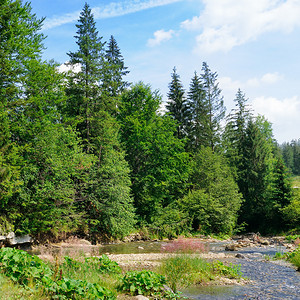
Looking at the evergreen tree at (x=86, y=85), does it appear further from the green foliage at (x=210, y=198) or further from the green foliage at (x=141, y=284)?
the green foliage at (x=141, y=284)

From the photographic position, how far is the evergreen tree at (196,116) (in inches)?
1470

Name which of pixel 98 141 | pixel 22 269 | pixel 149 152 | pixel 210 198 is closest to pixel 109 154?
pixel 98 141

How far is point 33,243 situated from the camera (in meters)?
17.0

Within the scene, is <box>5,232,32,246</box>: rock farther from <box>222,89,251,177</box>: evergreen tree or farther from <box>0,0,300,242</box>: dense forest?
<box>222,89,251,177</box>: evergreen tree

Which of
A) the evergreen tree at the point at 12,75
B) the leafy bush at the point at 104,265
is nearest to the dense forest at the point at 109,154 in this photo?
the evergreen tree at the point at 12,75

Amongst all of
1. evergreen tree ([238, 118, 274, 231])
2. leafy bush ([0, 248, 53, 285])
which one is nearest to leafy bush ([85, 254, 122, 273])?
leafy bush ([0, 248, 53, 285])

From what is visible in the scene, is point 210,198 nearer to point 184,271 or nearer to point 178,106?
point 178,106

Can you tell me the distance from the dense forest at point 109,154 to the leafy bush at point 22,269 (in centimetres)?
900

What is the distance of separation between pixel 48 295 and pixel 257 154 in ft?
122

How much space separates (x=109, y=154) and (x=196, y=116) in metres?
18.8

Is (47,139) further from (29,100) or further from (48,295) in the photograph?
(48,295)

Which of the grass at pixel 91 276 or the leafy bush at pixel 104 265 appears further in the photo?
the leafy bush at pixel 104 265

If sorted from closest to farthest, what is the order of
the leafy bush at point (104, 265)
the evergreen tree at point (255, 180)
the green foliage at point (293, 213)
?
the leafy bush at point (104, 265) → the green foliage at point (293, 213) → the evergreen tree at point (255, 180)

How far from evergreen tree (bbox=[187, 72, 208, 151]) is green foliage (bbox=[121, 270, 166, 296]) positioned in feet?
102
